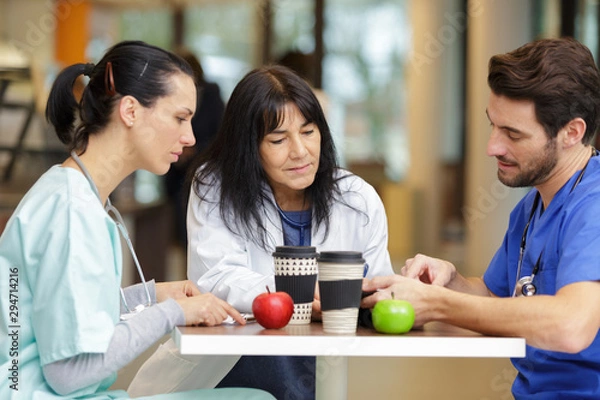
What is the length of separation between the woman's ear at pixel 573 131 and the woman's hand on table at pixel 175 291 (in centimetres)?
97

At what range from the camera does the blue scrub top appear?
1859 mm

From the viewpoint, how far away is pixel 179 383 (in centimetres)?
219

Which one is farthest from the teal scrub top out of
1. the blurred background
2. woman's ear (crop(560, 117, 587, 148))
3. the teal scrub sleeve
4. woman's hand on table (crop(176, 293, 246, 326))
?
the blurred background

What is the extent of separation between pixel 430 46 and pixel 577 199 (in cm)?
924

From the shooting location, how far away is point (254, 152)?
7.91 ft

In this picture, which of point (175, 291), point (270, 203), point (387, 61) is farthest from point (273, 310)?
point (387, 61)

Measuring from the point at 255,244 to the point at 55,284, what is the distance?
2.53ft

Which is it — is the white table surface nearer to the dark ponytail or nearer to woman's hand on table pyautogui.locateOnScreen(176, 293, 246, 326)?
woman's hand on table pyautogui.locateOnScreen(176, 293, 246, 326)

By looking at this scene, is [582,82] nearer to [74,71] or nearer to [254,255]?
[254,255]

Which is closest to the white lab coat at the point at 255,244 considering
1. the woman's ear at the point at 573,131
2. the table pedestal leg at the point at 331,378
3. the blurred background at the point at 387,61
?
the table pedestal leg at the point at 331,378

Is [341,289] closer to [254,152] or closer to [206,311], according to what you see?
[206,311]

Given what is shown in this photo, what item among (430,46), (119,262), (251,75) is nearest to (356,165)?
(430,46)

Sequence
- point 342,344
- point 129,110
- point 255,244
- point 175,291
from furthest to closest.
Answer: point 255,244 < point 175,291 < point 129,110 < point 342,344

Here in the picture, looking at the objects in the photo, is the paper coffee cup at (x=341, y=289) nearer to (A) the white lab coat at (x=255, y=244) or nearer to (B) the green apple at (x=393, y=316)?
(B) the green apple at (x=393, y=316)
